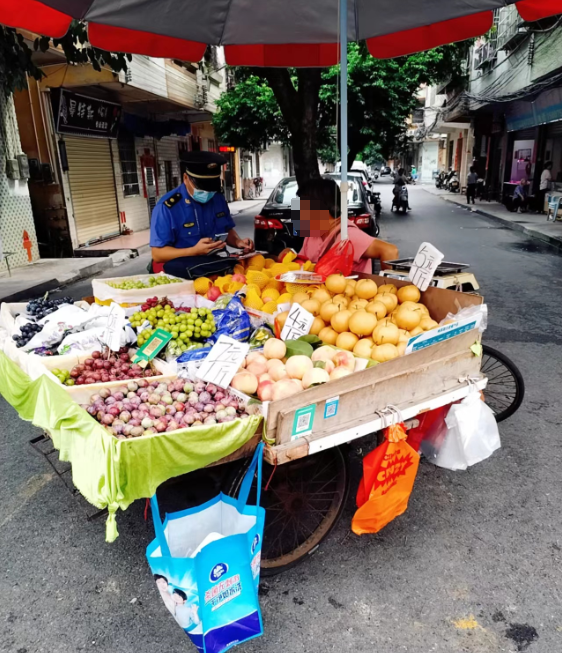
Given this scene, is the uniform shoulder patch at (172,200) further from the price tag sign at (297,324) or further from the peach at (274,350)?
the peach at (274,350)

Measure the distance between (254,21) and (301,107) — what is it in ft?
13.2

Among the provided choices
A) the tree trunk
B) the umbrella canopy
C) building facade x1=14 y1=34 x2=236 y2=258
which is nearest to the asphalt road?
the umbrella canopy

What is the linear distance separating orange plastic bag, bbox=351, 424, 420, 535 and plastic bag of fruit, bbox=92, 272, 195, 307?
206 centimetres

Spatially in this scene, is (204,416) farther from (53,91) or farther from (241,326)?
(53,91)

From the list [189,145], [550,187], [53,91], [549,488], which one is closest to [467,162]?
[550,187]

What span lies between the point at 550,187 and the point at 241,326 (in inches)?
691

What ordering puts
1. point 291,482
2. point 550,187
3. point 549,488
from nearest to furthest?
point 291,482 → point 549,488 → point 550,187

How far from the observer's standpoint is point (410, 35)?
4477 millimetres

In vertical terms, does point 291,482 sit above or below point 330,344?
below

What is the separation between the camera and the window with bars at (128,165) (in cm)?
1539

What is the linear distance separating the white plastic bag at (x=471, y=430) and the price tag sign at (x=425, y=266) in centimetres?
76

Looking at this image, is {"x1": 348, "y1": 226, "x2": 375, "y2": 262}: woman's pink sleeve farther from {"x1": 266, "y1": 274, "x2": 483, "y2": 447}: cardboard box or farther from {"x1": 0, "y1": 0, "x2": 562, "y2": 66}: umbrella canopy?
{"x1": 0, "y1": 0, "x2": 562, "y2": 66}: umbrella canopy

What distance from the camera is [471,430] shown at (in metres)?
2.67

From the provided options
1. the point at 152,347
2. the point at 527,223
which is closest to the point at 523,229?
the point at 527,223
